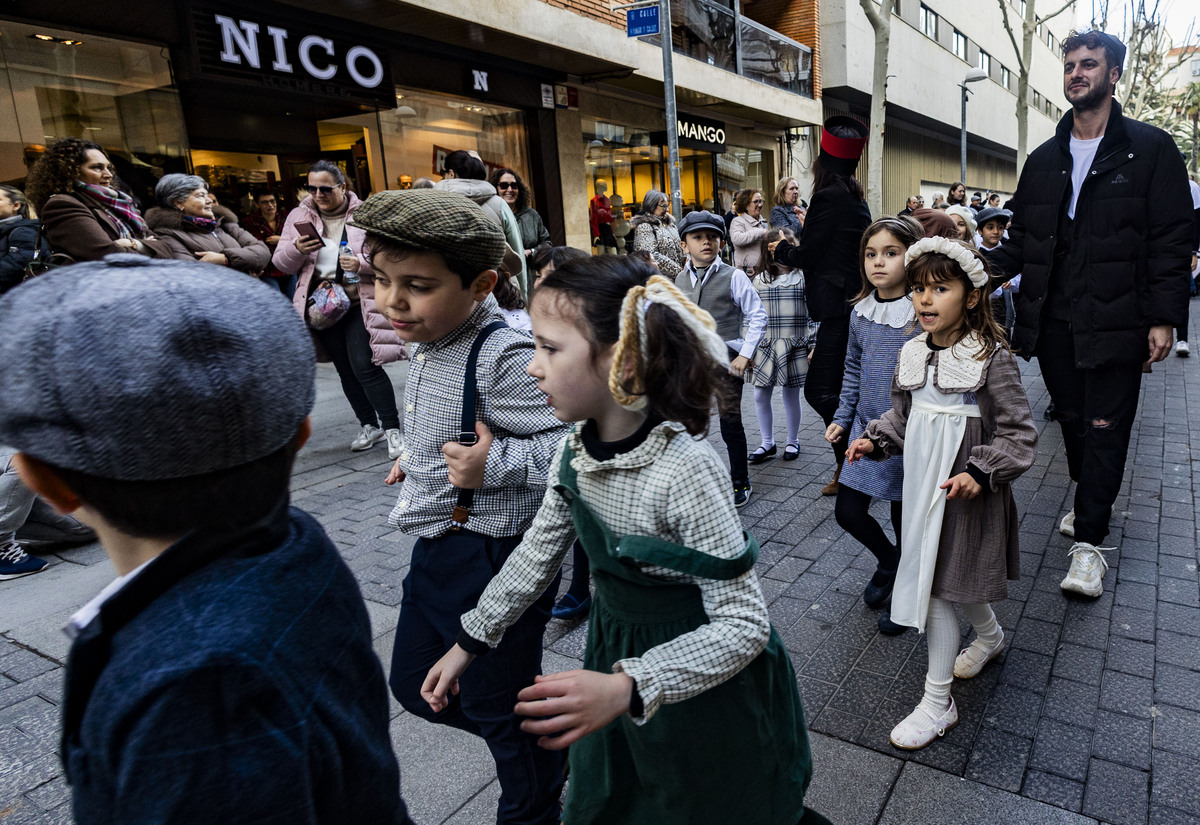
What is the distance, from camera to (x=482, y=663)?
1924 millimetres

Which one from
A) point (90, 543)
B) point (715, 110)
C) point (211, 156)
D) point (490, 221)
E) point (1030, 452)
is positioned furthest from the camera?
point (715, 110)

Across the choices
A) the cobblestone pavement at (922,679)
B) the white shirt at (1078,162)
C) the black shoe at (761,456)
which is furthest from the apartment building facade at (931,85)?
the cobblestone pavement at (922,679)

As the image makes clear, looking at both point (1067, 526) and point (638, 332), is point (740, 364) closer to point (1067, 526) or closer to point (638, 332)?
point (1067, 526)

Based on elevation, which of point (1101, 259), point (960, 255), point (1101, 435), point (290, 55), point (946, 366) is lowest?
point (1101, 435)

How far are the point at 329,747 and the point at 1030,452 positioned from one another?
2.37 meters

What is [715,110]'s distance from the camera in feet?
59.5

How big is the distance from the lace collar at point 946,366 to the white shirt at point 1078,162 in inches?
59.5

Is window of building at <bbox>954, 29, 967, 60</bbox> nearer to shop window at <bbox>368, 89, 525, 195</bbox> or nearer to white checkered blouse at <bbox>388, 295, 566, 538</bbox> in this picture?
shop window at <bbox>368, 89, 525, 195</bbox>

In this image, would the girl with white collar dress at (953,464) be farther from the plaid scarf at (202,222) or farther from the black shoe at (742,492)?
the plaid scarf at (202,222)

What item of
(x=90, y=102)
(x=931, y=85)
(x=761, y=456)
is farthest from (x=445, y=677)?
(x=931, y=85)

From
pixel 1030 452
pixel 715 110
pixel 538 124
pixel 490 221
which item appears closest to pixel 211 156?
pixel 538 124

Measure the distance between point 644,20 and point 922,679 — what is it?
917cm

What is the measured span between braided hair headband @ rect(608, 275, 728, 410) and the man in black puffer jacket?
2835 millimetres

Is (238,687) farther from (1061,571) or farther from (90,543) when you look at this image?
(90,543)
